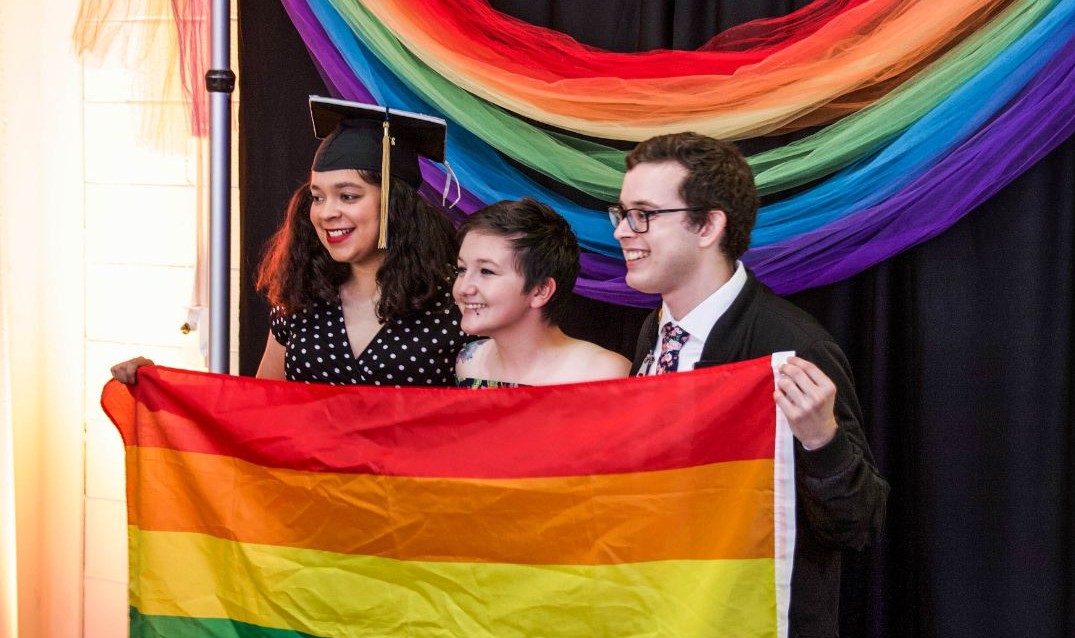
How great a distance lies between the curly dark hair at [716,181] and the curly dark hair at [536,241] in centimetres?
26

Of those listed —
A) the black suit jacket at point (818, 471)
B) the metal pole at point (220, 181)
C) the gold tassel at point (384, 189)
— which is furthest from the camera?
the metal pole at point (220, 181)

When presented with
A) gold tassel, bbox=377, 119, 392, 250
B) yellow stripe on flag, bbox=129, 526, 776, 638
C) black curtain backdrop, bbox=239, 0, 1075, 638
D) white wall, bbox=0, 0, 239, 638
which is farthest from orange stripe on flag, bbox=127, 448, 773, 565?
white wall, bbox=0, 0, 239, 638

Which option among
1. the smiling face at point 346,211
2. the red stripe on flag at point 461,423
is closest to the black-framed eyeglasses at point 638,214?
the red stripe on flag at point 461,423

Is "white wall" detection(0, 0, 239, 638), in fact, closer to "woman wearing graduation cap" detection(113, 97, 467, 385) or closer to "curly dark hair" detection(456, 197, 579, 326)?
"woman wearing graduation cap" detection(113, 97, 467, 385)

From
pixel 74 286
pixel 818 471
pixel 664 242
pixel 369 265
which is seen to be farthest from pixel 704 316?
pixel 74 286

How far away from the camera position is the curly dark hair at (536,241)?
217 centimetres

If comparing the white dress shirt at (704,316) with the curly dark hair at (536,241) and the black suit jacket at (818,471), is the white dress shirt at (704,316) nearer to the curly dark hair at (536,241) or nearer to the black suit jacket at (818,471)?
the black suit jacket at (818,471)

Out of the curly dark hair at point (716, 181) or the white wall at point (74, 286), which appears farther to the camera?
the white wall at point (74, 286)

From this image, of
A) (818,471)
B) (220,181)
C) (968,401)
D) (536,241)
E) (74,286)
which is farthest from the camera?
(74,286)

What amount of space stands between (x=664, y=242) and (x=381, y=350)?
2.35ft

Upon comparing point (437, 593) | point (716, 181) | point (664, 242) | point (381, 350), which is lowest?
point (437, 593)

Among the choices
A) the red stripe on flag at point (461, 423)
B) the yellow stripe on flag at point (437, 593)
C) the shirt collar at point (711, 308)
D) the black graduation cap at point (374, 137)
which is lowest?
the yellow stripe on flag at point (437, 593)

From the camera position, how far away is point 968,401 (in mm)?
2402

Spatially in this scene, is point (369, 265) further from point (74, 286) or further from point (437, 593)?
point (74, 286)
